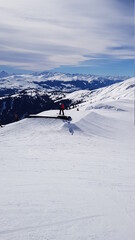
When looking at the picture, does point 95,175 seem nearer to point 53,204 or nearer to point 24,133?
point 53,204

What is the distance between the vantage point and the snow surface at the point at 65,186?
30.7ft

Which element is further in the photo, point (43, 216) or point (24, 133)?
point (24, 133)

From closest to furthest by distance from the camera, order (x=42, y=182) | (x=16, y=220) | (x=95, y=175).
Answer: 1. (x=16, y=220)
2. (x=42, y=182)
3. (x=95, y=175)

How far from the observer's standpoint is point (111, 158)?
66.5 feet

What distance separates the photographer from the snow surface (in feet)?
30.7

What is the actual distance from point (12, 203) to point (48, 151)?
414 inches

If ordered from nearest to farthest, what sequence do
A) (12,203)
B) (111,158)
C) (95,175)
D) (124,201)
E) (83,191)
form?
(12,203) → (124,201) → (83,191) → (95,175) → (111,158)

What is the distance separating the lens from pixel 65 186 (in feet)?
43.7

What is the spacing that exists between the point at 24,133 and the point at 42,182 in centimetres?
1428

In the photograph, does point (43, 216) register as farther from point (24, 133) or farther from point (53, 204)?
point (24, 133)

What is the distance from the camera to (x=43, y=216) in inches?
392

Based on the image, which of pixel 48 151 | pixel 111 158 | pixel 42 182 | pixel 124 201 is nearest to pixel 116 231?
pixel 124 201

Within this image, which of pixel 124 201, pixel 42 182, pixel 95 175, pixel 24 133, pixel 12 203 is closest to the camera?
pixel 12 203

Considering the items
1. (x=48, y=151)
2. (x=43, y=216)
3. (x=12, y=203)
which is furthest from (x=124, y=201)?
(x=48, y=151)
